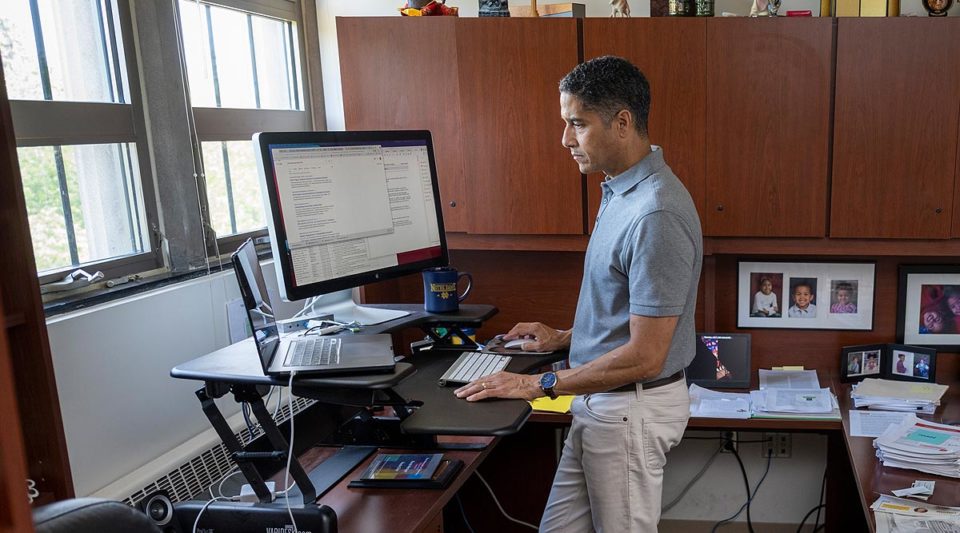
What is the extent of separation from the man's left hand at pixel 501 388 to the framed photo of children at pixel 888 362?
1.43 metres

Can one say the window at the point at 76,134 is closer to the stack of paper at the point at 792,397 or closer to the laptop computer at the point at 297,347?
the laptop computer at the point at 297,347

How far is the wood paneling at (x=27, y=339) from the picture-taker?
1228 mm

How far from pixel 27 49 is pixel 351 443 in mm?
1169

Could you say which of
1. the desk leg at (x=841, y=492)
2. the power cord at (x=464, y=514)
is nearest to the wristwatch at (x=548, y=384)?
the power cord at (x=464, y=514)

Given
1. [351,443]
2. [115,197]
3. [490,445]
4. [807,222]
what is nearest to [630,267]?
[490,445]

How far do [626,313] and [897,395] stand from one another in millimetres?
1191

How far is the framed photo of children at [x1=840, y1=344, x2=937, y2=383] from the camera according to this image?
2.46 metres

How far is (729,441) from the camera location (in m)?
2.86

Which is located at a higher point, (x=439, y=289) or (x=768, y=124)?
(x=768, y=124)

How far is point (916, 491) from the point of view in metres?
1.76

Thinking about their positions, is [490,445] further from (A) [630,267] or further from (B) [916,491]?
(B) [916,491]

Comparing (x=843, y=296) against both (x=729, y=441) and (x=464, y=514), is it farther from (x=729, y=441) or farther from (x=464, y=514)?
(x=464, y=514)

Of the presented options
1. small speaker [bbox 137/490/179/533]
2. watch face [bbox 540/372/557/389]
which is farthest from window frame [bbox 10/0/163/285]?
watch face [bbox 540/372/557/389]

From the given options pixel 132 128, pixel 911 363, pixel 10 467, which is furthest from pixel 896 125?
pixel 10 467
